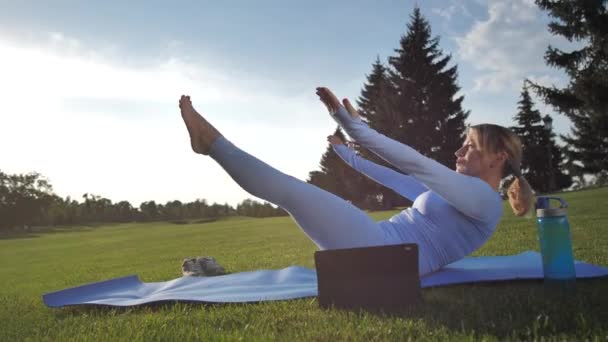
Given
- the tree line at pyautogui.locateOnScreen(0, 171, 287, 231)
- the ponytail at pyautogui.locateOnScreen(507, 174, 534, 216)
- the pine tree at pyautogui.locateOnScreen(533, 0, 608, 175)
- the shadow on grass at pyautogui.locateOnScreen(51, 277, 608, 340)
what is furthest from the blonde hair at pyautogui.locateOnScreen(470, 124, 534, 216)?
the tree line at pyautogui.locateOnScreen(0, 171, 287, 231)

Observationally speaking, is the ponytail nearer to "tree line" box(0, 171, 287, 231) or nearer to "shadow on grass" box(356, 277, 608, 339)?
"shadow on grass" box(356, 277, 608, 339)

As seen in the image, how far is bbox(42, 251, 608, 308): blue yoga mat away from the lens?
2.85m

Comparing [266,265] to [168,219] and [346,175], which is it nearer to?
[346,175]

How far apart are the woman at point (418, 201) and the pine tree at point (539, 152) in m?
35.0

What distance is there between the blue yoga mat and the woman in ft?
1.04

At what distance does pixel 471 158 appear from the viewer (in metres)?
2.68

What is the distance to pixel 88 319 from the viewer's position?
8.48 feet

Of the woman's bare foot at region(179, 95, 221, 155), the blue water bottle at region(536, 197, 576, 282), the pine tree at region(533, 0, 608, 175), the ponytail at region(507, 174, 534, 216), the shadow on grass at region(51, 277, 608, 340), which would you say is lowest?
the shadow on grass at region(51, 277, 608, 340)

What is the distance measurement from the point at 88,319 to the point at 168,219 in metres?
36.2

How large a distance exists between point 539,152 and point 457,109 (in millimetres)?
12834

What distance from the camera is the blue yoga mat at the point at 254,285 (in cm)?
285

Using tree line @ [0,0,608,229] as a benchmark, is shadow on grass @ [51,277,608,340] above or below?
below

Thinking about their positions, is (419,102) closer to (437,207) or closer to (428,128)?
(428,128)

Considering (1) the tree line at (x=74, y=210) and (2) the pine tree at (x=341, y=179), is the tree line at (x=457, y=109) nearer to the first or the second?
(2) the pine tree at (x=341, y=179)
